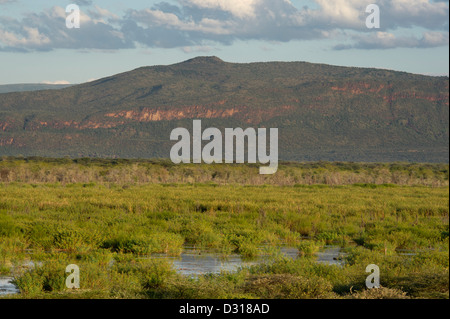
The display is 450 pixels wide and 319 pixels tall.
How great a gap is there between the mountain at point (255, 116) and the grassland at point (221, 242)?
69.9 meters

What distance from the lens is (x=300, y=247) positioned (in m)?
18.5

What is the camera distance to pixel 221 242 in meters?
19.9

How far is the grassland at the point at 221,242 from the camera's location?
12156mm

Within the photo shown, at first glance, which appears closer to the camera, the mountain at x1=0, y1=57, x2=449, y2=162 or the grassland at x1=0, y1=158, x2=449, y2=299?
the grassland at x1=0, y1=158, x2=449, y2=299

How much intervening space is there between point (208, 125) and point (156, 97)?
114 ft

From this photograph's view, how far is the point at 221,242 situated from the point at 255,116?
99.0 m

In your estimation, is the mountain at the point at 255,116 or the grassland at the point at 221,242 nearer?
the grassland at the point at 221,242

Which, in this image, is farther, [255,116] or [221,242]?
[255,116]

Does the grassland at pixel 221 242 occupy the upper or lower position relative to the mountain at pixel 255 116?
lower

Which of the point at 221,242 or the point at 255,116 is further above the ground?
the point at 255,116

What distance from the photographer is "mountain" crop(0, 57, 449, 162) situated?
106213 mm

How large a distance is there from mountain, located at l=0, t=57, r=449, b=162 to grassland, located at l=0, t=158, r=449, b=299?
69887 mm

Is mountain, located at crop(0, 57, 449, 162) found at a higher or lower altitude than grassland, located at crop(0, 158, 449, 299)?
higher
